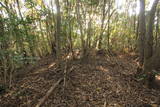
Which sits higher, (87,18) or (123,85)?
(87,18)

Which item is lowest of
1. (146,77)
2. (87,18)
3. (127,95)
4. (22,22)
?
(127,95)

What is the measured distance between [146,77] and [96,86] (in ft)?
6.53

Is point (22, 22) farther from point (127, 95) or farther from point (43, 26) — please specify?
point (43, 26)

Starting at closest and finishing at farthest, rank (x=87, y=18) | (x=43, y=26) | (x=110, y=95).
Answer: (x=110, y=95) < (x=87, y=18) < (x=43, y=26)

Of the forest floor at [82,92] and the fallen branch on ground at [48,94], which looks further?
the forest floor at [82,92]

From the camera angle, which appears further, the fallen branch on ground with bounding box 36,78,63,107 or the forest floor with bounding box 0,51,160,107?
the forest floor with bounding box 0,51,160,107

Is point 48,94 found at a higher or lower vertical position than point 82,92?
higher

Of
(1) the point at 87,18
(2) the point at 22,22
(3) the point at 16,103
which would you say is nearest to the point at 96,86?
(3) the point at 16,103

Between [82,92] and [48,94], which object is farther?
[82,92]

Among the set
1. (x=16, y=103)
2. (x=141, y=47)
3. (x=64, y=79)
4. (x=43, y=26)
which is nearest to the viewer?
(x=16, y=103)

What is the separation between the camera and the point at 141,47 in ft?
19.5

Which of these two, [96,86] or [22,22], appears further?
[96,86]

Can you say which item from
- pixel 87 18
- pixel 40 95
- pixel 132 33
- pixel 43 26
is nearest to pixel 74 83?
pixel 40 95

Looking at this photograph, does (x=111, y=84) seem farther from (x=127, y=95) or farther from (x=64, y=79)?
(x=64, y=79)
